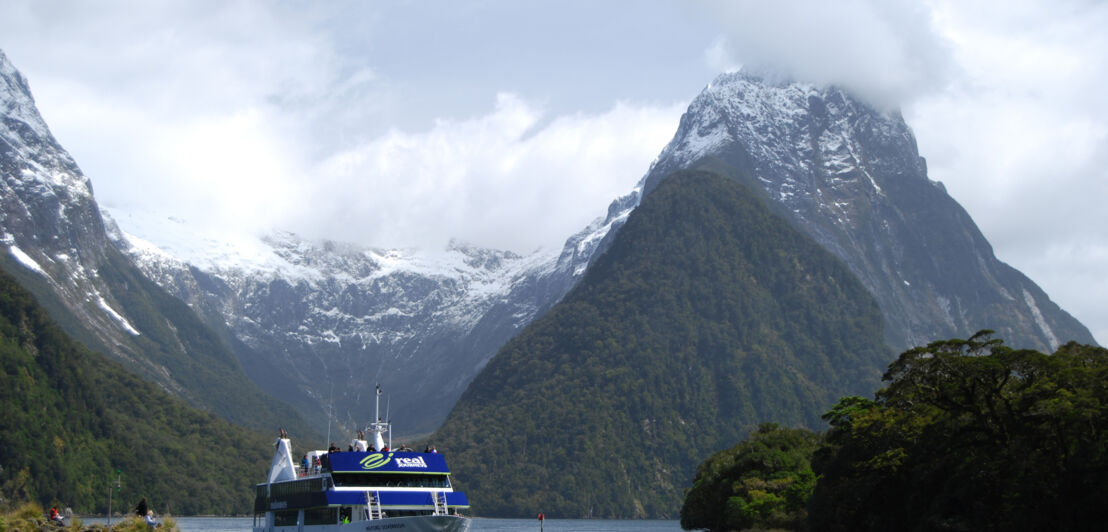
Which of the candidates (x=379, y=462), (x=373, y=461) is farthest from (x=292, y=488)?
(x=379, y=462)

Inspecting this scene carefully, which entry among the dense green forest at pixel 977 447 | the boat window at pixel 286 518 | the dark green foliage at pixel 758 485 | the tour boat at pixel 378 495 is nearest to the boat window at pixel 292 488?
the tour boat at pixel 378 495

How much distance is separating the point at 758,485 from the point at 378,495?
236ft

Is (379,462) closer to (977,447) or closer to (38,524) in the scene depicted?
(38,524)

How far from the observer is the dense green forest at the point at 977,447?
7644 cm

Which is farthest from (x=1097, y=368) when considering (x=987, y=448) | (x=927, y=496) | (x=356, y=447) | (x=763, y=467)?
(x=763, y=467)

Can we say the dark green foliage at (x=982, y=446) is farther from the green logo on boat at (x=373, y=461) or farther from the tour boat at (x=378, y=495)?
→ the green logo on boat at (x=373, y=461)

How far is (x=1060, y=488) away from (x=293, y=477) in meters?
65.8

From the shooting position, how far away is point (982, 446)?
276ft

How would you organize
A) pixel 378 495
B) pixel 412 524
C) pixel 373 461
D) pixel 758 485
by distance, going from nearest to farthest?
pixel 412 524
pixel 378 495
pixel 373 461
pixel 758 485

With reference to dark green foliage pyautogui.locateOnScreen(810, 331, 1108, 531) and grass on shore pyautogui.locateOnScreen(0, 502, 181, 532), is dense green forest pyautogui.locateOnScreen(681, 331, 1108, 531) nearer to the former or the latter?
dark green foliage pyautogui.locateOnScreen(810, 331, 1108, 531)

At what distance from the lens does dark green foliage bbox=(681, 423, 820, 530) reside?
5645 inches

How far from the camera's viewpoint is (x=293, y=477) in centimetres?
11000

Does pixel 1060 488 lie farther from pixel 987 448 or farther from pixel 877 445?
pixel 877 445

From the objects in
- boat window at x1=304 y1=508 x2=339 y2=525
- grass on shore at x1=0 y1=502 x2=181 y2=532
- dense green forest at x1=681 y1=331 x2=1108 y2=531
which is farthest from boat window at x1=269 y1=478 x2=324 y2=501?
dense green forest at x1=681 y1=331 x2=1108 y2=531
